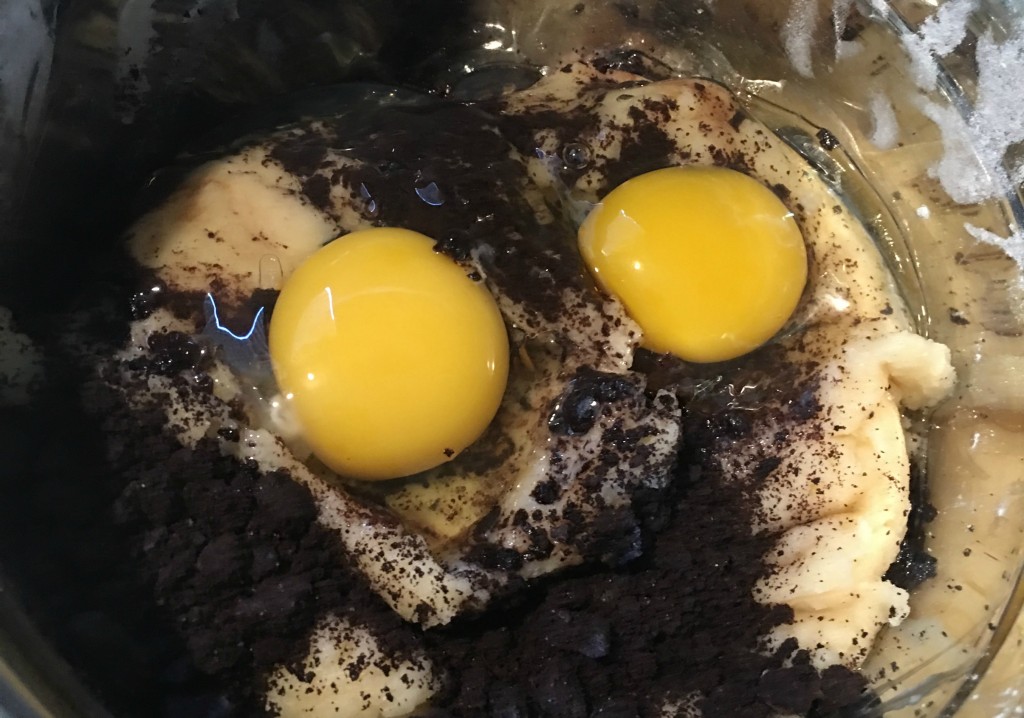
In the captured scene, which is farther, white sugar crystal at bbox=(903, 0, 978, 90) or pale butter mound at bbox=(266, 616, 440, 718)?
white sugar crystal at bbox=(903, 0, 978, 90)

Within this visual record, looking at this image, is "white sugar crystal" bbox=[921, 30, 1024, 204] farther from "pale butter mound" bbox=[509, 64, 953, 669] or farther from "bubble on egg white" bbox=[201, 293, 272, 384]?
"bubble on egg white" bbox=[201, 293, 272, 384]

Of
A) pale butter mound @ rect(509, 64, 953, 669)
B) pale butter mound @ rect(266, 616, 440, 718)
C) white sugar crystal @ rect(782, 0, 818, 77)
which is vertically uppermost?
white sugar crystal @ rect(782, 0, 818, 77)

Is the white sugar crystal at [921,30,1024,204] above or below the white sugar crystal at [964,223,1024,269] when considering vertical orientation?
above

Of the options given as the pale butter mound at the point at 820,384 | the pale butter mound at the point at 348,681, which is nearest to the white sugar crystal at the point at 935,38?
the pale butter mound at the point at 820,384

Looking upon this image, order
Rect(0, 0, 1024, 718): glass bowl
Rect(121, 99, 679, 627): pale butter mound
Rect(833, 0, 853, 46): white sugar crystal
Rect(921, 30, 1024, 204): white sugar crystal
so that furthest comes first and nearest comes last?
Rect(833, 0, 853, 46): white sugar crystal, Rect(921, 30, 1024, 204): white sugar crystal, Rect(121, 99, 679, 627): pale butter mound, Rect(0, 0, 1024, 718): glass bowl

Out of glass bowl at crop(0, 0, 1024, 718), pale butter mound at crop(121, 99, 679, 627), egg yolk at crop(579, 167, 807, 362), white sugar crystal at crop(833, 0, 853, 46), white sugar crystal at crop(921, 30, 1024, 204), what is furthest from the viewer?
white sugar crystal at crop(833, 0, 853, 46)

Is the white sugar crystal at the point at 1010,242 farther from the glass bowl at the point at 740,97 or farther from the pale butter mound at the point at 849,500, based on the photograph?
the pale butter mound at the point at 849,500

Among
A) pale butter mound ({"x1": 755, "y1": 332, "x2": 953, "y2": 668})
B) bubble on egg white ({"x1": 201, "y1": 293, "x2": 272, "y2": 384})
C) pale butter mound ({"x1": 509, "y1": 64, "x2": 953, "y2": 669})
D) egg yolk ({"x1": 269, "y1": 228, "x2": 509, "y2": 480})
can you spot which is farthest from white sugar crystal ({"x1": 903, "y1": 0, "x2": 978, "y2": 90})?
bubble on egg white ({"x1": 201, "y1": 293, "x2": 272, "y2": 384})

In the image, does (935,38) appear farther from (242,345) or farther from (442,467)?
(242,345)

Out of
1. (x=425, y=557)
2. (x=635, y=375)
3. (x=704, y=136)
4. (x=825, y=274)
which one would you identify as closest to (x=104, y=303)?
(x=425, y=557)

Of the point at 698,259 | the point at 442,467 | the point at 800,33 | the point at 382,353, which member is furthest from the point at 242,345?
the point at 800,33
